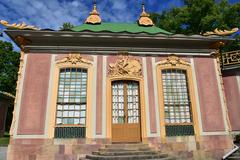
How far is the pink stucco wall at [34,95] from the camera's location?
820 centimetres

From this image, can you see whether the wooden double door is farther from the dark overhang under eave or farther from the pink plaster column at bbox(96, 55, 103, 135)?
the dark overhang under eave

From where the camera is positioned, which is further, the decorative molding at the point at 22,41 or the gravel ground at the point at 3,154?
the gravel ground at the point at 3,154

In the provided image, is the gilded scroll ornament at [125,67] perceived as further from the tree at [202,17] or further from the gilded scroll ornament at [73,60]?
the tree at [202,17]

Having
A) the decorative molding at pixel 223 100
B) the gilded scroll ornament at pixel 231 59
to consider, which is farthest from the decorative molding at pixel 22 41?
the gilded scroll ornament at pixel 231 59

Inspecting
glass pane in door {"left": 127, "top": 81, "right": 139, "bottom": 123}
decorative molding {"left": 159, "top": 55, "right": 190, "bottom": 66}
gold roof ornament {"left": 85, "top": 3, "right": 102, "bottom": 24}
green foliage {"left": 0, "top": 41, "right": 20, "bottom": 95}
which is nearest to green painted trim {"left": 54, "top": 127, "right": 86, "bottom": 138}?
glass pane in door {"left": 127, "top": 81, "right": 139, "bottom": 123}

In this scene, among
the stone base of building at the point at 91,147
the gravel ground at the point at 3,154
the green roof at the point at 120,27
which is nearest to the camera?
the stone base of building at the point at 91,147

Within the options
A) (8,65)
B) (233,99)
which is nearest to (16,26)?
(233,99)

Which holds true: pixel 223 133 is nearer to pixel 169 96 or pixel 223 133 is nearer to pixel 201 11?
pixel 169 96

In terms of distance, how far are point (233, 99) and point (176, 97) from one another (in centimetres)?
354

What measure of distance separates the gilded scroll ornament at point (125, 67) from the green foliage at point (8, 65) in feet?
70.3

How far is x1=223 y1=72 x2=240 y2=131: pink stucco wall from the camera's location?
10.7 metres

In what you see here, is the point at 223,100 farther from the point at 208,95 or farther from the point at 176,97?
the point at 176,97

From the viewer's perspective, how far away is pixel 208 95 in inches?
367

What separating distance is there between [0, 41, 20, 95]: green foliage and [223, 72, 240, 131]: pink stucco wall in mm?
23805
